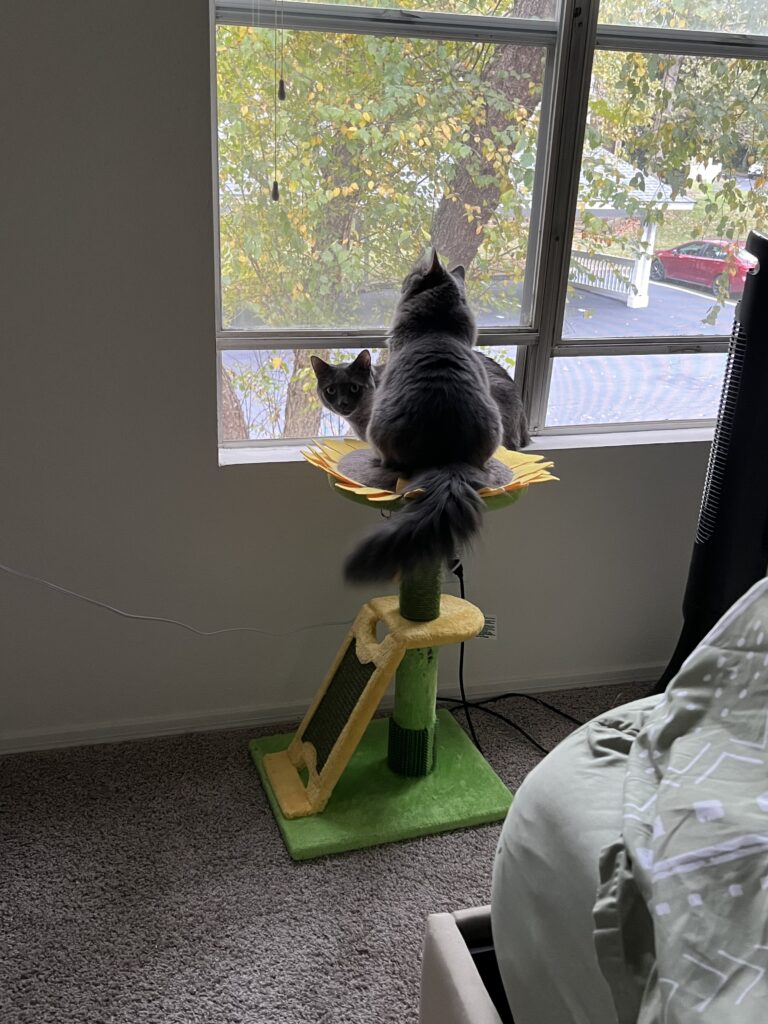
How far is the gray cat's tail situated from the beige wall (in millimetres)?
555

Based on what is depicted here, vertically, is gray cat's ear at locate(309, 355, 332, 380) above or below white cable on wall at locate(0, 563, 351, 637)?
above

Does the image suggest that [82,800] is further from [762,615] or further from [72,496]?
[762,615]

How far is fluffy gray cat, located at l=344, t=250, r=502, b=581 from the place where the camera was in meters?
1.49

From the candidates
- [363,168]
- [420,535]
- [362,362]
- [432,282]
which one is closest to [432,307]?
[432,282]

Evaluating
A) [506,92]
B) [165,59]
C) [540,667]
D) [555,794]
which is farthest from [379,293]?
[555,794]

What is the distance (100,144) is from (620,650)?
1772 mm

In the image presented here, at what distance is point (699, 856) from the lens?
786 millimetres

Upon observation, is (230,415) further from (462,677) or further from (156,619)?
(462,677)

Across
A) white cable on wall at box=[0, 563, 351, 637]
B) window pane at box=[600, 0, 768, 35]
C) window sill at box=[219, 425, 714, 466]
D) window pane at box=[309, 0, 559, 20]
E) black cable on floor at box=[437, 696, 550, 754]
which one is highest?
window pane at box=[600, 0, 768, 35]

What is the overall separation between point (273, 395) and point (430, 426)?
1.98 feet

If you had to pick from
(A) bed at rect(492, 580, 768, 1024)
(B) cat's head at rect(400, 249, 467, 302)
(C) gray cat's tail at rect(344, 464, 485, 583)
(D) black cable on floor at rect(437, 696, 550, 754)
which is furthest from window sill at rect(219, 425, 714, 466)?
(A) bed at rect(492, 580, 768, 1024)

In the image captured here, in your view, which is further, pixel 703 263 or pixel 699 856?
pixel 703 263

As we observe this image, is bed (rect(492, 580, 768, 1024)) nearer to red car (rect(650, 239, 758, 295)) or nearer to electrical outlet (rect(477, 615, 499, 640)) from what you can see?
electrical outlet (rect(477, 615, 499, 640))

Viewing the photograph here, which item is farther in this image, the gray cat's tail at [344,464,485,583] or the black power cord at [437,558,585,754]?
the black power cord at [437,558,585,754]
